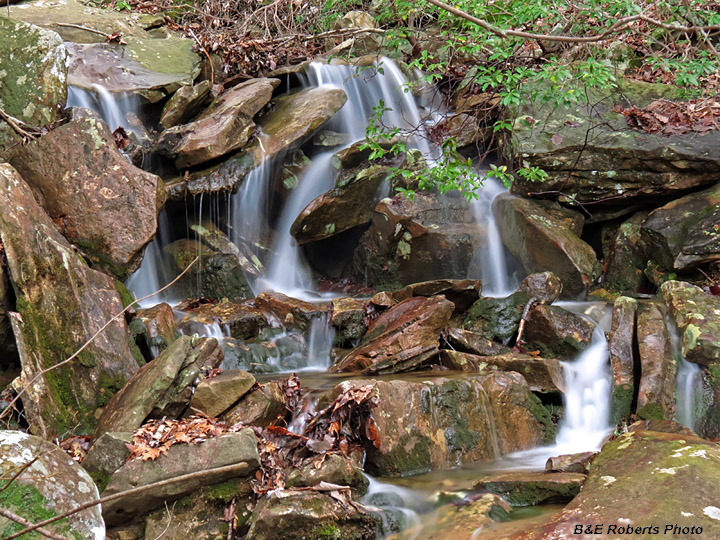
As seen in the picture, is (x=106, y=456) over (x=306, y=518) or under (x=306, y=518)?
over

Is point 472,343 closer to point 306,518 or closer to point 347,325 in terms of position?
point 347,325

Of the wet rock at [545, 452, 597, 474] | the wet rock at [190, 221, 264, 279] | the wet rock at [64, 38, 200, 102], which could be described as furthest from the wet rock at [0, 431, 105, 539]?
the wet rock at [64, 38, 200, 102]

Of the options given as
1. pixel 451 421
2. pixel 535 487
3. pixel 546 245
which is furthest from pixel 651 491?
pixel 546 245

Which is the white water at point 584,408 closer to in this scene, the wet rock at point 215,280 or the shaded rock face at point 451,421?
the shaded rock face at point 451,421

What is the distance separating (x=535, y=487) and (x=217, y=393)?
7.45ft

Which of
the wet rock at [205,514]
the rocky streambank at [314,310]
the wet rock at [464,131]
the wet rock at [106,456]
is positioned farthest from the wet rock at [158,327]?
the wet rock at [464,131]

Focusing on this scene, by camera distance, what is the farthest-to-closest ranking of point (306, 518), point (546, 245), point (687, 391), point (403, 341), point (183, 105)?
point (183, 105)
point (546, 245)
point (403, 341)
point (687, 391)
point (306, 518)

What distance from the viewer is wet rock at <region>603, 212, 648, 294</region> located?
8133 mm

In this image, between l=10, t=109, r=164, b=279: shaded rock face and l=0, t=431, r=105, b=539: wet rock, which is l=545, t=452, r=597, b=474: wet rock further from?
l=10, t=109, r=164, b=279: shaded rock face

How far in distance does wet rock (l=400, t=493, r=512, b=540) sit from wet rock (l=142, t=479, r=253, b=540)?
0.96m

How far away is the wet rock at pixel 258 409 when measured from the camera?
4398mm

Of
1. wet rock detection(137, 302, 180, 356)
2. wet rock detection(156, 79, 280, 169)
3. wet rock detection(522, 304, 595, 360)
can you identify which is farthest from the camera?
wet rock detection(156, 79, 280, 169)

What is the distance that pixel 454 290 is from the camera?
24.2ft

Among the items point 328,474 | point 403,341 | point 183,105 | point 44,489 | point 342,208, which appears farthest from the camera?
point 183,105
